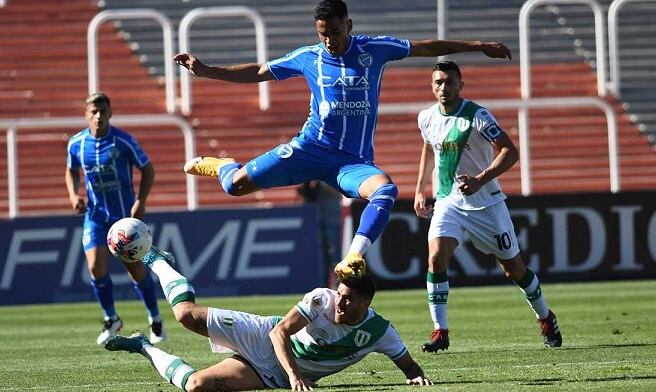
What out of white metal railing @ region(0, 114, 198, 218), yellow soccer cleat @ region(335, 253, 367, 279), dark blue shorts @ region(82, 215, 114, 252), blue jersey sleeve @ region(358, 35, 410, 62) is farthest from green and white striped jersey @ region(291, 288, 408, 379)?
white metal railing @ region(0, 114, 198, 218)

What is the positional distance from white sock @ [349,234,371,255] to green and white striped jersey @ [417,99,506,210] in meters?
2.01

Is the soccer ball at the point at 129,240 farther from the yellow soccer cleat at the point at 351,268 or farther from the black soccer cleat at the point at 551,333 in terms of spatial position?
the black soccer cleat at the point at 551,333

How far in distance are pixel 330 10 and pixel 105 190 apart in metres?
4.30

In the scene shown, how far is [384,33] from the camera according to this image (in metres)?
27.5

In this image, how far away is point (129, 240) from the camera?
938 cm

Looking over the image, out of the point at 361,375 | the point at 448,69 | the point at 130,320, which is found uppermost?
the point at 448,69

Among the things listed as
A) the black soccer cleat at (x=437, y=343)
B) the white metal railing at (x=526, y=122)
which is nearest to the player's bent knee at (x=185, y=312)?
the black soccer cleat at (x=437, y=343)

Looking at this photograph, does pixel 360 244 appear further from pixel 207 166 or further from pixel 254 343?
pixel 207 166

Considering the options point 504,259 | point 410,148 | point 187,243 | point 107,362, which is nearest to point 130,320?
point 187,243

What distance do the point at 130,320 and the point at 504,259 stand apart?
6.32 metres

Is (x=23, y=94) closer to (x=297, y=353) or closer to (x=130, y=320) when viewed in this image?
(x=130, y=320)

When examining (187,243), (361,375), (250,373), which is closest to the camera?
(250,373)

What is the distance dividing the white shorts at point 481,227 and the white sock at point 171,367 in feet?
10.5

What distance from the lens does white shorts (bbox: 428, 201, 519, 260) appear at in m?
11.5
